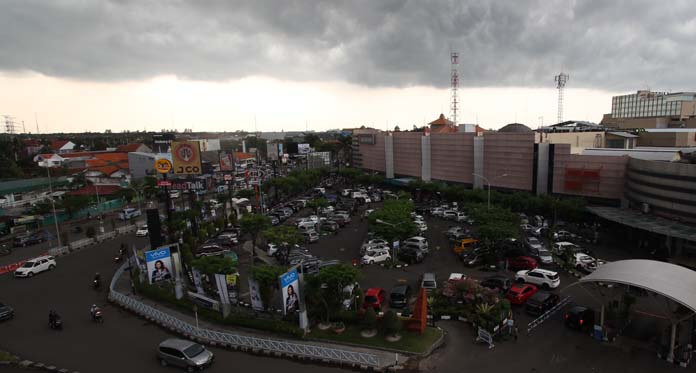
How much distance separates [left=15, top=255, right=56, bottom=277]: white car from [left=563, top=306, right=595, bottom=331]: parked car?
40.0 metres

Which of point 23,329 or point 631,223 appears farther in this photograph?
point 631,223

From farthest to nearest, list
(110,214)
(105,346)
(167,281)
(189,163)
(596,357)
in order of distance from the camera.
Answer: (110,214) < (189,163) < (167,281) < (105,346) < (596,357)

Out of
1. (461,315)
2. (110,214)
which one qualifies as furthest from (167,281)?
(110,214)

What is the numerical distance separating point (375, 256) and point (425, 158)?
4079 cm

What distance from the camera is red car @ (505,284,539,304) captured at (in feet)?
77.4

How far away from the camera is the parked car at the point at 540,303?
72.5 feet

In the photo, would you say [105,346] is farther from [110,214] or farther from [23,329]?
[110,214]

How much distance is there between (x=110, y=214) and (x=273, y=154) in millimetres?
28050

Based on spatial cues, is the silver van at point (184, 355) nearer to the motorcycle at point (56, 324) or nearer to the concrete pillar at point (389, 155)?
the motorcycle at point (56, 324)

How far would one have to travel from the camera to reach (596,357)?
1791 centimetres

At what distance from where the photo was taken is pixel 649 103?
6142 inches

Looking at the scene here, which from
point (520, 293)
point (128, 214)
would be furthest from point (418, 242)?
point (128, 214)

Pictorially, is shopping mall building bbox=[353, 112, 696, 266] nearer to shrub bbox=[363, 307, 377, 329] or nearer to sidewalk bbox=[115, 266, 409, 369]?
shrub bbox=[363, 307, 377, 329]

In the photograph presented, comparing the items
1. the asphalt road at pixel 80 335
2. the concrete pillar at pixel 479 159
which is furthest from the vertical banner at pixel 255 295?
the concrete pillar at pixel 479 159
